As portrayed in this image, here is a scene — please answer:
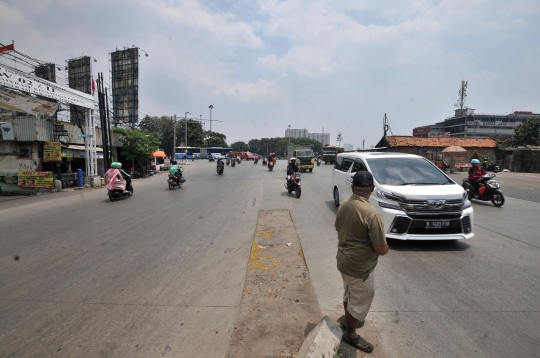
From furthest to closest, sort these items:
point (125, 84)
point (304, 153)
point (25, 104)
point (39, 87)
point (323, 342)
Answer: point (125, 84) < point (304, 153) < point (25, 104) < point (39, 87) < point (323, 342)

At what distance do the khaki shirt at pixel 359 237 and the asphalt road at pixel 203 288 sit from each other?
817mm

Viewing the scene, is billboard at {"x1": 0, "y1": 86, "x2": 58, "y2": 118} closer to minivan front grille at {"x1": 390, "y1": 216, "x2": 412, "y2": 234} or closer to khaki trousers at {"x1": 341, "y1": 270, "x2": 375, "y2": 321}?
minivan front grille at {"x1": 390, "y1": 216, "x2": 412, "y2": 234}

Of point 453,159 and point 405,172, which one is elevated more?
point 405,172

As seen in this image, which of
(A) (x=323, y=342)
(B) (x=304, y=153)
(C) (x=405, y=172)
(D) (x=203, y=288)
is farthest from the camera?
(B) (x=304, y=153)

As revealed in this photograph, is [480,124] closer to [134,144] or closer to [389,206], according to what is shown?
[134,144]

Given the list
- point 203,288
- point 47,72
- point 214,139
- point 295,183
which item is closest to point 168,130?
point 214,139

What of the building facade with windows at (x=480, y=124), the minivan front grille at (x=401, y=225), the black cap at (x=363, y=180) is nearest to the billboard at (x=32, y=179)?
the minivan front grille at (x=401, y=225)

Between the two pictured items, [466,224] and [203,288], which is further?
[466,224]

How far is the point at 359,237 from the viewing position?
2.79 metres

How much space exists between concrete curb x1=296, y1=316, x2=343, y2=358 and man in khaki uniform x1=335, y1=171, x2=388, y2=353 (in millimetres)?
212

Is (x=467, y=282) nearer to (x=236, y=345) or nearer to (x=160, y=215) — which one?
(x=236, y=345)

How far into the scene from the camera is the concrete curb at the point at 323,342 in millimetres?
2502

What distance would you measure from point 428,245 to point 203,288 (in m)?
4.18

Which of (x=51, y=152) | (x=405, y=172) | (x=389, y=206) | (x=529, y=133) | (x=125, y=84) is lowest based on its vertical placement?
(x=389, y=206)
